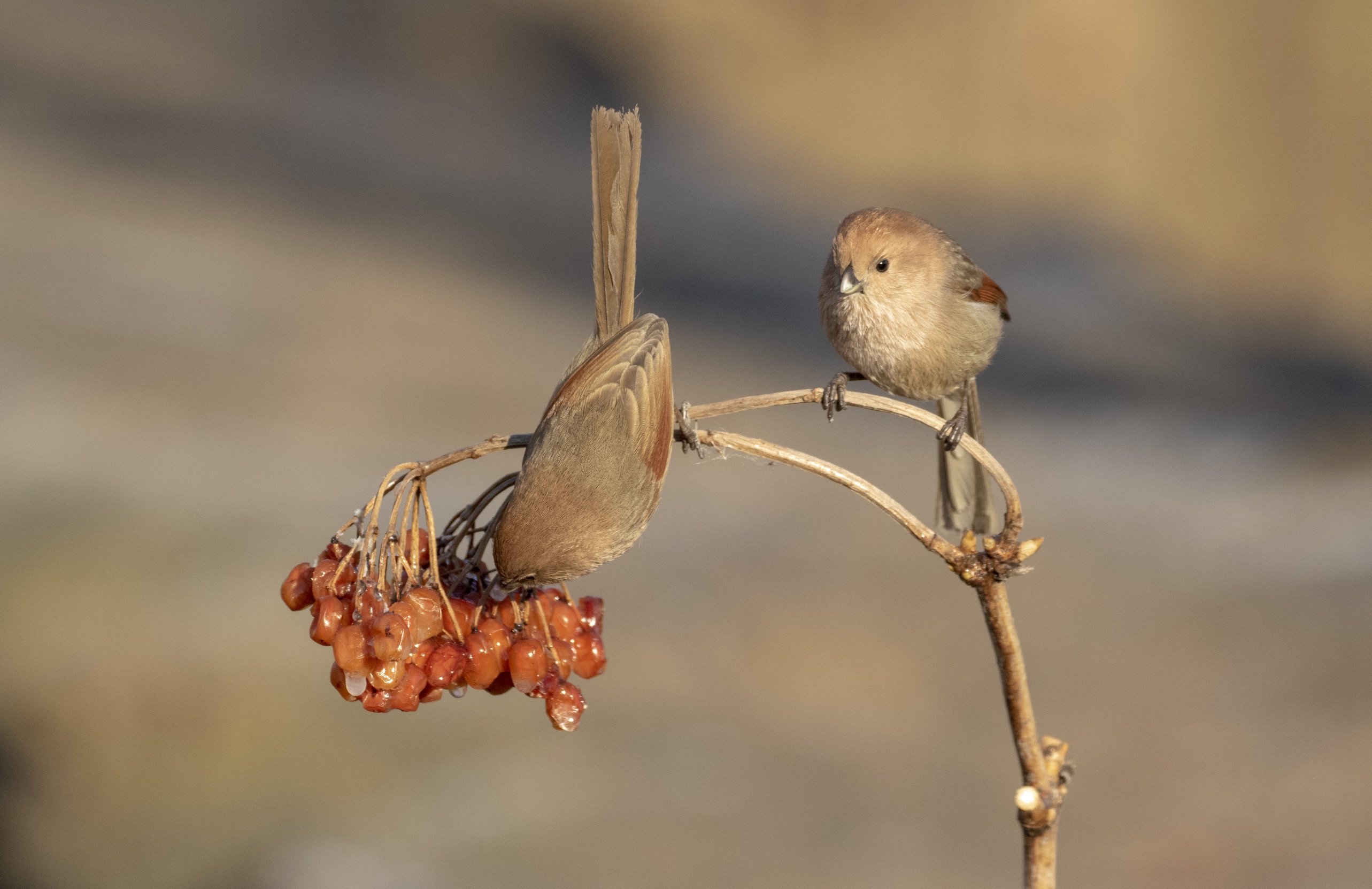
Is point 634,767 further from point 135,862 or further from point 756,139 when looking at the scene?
point 756,139

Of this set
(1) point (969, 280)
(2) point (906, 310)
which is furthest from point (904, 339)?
(1) point (969, 280)

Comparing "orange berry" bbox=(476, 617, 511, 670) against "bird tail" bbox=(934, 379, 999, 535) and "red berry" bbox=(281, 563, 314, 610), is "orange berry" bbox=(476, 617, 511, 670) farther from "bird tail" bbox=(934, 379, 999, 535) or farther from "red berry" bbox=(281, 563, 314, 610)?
"bird tail" bbox=(934, 379, 999, 535)

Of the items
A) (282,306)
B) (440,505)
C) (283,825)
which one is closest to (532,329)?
(282,306)

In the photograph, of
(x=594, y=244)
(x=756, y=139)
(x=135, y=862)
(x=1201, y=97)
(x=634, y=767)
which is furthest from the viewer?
(x=756, y=139)

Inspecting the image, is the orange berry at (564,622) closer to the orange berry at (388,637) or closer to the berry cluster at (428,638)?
the berry cluster at (428,638)

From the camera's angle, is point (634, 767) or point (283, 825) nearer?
point (283, 825)

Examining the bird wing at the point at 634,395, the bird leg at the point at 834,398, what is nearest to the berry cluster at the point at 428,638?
the bird wing at the point at 634,395

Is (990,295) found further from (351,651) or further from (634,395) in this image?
(351,651)
